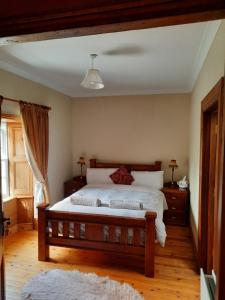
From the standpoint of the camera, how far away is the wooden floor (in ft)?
7.87

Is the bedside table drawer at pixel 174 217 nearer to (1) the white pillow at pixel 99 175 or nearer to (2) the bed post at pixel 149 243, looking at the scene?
(1) the white pillow at pixel 99 175

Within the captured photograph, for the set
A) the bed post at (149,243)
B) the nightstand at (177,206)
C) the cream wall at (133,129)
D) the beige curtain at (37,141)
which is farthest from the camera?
the cream wall at (133,129)

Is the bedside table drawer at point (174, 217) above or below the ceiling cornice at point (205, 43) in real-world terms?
below

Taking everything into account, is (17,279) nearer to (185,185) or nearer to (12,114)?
(12,114)

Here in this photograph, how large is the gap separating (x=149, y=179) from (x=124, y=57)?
247 centimetres

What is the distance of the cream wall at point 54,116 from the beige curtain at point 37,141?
0.59 feet

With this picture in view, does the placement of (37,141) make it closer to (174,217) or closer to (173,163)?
(173,163)

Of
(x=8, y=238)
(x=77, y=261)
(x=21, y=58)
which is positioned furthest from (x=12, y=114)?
(x=77, y=261)

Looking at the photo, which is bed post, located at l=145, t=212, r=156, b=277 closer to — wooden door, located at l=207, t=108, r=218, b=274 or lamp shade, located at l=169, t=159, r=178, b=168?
wooden door, located at l=207, t=108, r=218, b=274

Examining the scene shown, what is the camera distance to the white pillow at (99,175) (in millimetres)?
4707

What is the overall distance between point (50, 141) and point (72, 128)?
110 cm

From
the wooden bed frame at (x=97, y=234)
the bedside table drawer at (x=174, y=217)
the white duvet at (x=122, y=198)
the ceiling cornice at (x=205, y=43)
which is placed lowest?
the bedside table drawer at (x=174, y=217)

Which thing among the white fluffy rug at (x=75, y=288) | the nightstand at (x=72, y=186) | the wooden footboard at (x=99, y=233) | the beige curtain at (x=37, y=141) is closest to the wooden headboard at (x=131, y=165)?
the nightstand at (x=72, y=186)

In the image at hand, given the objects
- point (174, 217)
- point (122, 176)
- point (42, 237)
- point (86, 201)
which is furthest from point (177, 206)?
point (42, 237)
